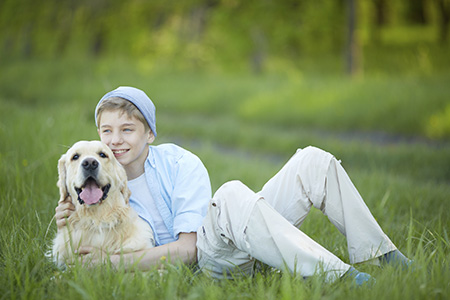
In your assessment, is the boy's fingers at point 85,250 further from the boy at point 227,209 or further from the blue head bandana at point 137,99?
the blue head bandana at point 137,99

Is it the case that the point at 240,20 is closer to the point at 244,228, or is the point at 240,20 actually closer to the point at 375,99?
the point at 375,99

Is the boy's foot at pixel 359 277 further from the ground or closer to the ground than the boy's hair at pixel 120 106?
closer to the ground

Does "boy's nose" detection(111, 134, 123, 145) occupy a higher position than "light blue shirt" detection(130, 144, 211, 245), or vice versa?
"boy's nose" detection(111, 134, 123, 145)

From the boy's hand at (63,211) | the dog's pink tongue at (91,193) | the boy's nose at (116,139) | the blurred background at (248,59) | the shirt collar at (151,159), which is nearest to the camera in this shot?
the dog's pink tongue at (91,193)

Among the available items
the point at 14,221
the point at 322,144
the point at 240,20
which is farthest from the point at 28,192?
the point at 240,20

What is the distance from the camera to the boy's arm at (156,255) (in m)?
2.35

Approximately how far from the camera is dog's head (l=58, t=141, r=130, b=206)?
2.36m

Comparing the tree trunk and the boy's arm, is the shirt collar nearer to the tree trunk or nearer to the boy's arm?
the boy's arm

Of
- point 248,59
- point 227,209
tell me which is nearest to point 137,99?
point 227,209

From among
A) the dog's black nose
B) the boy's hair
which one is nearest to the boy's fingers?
the dog's black nose

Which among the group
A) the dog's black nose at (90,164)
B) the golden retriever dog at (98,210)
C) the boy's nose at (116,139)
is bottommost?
the golden retriever dog at (98,210)

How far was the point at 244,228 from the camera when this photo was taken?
2.26m

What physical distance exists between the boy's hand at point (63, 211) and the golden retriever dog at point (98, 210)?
26mm

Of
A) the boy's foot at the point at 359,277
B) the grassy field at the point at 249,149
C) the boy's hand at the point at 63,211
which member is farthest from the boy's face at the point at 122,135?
the boy's foot at the point at 359,277
